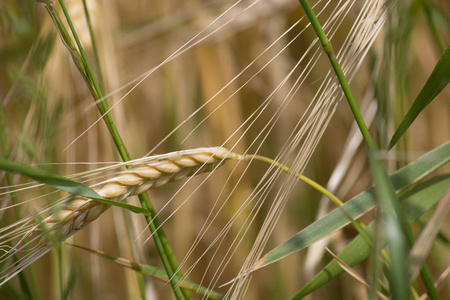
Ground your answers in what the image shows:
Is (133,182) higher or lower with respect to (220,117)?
higher

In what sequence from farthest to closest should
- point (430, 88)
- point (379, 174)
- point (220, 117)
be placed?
point (220, 117), point (430, 88), point (379, 174)

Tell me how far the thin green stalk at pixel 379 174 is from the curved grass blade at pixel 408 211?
67mm

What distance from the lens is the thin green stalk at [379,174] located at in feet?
0.81

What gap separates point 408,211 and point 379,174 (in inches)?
8.3

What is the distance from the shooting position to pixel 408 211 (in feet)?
1.43

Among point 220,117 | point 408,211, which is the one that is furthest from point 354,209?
point 220,117

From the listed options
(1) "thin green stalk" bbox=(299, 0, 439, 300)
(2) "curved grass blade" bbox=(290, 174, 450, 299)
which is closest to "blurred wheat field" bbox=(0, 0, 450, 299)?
(2) "curved grass blade" bbox=(290, 174, 450, 299)

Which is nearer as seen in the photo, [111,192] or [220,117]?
[111,192]

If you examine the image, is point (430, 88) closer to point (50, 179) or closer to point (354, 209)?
point (354, 209)

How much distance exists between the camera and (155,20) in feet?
3.56

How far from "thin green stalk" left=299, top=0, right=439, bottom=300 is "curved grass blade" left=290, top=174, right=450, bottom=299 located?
0.07 meters

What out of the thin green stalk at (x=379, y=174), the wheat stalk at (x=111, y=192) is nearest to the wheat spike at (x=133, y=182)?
the wheat stalk at (x=111, y=192)

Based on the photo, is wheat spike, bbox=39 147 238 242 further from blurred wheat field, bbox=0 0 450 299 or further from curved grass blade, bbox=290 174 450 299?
blurred wheat field, bbox=0 0 450 299

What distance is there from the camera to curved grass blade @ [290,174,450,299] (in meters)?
0.42
